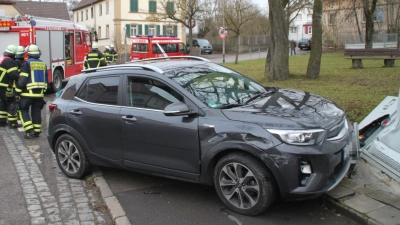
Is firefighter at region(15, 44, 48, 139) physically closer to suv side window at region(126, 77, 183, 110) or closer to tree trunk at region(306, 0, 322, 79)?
suv side window at region(126, 77, 183, 110)

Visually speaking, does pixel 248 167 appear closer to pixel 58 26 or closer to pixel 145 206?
pixel 145 206

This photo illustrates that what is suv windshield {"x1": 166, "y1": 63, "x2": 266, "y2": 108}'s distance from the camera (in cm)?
480

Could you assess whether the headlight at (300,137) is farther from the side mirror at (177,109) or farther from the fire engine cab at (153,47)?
the fire engine cab at (153,47)

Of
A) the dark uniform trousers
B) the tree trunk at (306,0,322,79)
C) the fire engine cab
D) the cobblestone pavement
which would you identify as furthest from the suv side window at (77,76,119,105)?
the fire engine cab

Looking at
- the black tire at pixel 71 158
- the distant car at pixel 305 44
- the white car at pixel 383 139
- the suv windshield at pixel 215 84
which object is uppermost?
the distant car at pixel 305 44

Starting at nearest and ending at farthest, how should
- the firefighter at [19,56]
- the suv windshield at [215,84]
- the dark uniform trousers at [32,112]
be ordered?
the suv windshield at [215,84], the dark uniform trousers at [32,112], the firefighter at [19,56]

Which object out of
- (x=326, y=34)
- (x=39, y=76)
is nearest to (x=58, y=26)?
(x=39, y=76)

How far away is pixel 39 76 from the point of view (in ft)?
28.0

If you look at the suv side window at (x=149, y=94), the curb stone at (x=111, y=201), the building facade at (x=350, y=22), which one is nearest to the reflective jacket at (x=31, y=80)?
the curb stone at (x=111, y=201)

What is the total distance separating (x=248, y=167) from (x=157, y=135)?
119cm

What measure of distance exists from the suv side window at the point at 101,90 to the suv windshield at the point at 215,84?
0.82 metres

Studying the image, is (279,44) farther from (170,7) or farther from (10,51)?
(170,7)

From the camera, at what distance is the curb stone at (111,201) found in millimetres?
4401

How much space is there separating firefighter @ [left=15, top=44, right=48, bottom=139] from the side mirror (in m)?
4.95
